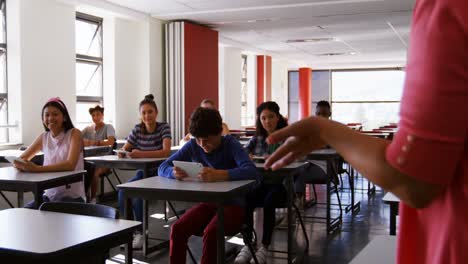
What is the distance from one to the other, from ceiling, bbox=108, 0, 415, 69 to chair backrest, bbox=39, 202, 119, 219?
11.4 ft

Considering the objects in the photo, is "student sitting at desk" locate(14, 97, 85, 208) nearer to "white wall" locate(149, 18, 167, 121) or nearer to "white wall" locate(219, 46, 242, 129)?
"white wall" locate(149, 18, 167, 121)

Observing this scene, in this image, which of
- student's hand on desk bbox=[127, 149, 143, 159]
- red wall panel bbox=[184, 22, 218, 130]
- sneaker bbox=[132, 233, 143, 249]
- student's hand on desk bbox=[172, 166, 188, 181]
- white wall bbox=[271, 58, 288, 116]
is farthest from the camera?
white wall bbox=[271, 58, 288, 116]

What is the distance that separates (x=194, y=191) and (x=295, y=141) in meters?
2.07

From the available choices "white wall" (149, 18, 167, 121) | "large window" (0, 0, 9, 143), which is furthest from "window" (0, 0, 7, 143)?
"white wall" (149, 18, 167, 121)

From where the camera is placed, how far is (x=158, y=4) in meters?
6.85

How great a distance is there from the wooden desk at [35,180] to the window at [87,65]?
3530 mm

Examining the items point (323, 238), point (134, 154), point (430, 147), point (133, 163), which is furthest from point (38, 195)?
point (430, 147)

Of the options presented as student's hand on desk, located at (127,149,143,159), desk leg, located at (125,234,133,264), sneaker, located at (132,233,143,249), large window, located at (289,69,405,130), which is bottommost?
sneaker, located at (132,233,143,249)

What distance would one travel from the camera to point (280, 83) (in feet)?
49.8

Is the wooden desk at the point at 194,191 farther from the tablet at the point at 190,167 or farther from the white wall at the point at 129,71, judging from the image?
the white wall at the point at 129,71

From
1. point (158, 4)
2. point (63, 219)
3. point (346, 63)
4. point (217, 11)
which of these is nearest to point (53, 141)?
point (63, 219)

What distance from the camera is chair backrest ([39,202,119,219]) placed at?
210 cm

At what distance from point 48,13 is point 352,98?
11.9 metres

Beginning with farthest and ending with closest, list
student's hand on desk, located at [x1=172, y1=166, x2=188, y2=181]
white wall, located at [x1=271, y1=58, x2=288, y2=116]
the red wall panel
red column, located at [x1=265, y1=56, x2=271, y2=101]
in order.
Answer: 1. white wall, located at [x1=271, y1=58, x2=288, y2=116]
2. red column, located at [x1=265, y1=56, x2=271, y2=101]
3. the red wall panel
4. student's hand on desk, located at [x1=172, y1=166, x2=188, y2=181]
